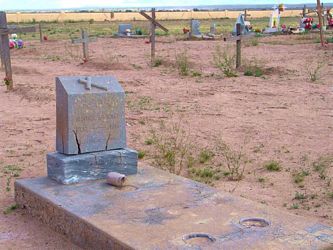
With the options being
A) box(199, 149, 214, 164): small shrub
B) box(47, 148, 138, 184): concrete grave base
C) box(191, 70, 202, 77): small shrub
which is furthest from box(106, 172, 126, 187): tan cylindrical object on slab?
box(191, 70, 202, 77): small shrub

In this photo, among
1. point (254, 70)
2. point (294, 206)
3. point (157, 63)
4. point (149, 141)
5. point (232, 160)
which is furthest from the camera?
point (157, 63)

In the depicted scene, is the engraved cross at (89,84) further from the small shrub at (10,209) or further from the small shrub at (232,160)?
the small shrub at (232,160)

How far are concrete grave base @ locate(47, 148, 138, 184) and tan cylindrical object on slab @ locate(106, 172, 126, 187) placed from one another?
0.26m

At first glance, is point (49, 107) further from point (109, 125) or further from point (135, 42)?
point (135, 42)

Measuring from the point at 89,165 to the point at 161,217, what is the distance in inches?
50.1

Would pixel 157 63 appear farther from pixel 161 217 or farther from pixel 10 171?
pixel 161 217

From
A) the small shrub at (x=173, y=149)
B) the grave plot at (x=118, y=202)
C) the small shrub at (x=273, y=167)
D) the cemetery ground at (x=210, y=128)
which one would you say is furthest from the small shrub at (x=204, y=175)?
the grave plot at (x=118, y=202)

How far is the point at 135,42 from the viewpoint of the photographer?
89.5 ft

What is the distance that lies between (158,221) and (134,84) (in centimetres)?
925

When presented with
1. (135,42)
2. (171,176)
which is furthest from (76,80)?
(135,42)

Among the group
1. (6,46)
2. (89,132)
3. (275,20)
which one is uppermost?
(275,20)

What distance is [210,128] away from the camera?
8.69 m

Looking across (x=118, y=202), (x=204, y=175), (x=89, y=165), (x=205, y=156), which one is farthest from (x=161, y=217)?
(x=205, y=156)

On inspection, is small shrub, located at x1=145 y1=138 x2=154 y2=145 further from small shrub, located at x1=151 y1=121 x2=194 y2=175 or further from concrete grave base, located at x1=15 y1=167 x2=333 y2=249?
concrete grave base, located at x1=15 y1=167 x2=333 y2=249
